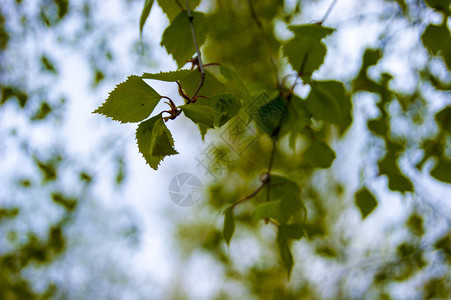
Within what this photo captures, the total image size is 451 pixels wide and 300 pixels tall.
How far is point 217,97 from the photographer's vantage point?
1.24 ft

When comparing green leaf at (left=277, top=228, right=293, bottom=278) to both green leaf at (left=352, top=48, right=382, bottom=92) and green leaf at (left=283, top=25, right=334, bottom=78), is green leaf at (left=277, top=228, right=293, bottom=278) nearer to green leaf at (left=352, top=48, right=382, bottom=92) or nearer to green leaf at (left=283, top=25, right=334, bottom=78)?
green leaf at (left=283, top=25, right=334, bottom=78)

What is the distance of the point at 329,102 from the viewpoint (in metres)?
0.54

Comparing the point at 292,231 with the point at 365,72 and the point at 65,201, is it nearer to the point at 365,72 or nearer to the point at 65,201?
the point at 365,72

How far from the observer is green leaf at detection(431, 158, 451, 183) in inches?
27.9

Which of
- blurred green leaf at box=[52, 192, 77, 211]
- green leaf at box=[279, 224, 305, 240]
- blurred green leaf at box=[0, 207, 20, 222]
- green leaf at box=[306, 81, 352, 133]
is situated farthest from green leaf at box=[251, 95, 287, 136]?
blurred green leaf at box=[0, 207, 20, 222]

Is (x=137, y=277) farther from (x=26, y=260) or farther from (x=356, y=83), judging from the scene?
(x=356, y=83)

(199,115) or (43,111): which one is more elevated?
(43,111)

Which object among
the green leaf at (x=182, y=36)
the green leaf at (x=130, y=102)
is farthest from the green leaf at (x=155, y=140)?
the green leaf at (x=182, y=36)

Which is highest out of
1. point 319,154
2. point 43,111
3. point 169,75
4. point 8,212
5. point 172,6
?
point 43,111

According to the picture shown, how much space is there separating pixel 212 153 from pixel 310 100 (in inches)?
6.6

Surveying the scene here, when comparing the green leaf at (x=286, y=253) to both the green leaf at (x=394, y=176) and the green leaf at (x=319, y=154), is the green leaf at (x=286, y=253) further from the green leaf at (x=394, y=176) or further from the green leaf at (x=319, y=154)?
the green leaf at (x=394, y=176)

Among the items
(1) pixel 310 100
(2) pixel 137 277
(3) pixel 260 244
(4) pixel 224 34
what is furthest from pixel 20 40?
(2) pixel 137 277

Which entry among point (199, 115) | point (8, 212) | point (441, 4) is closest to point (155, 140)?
point (199, 115)

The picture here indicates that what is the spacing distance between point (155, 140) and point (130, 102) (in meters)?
0.08
